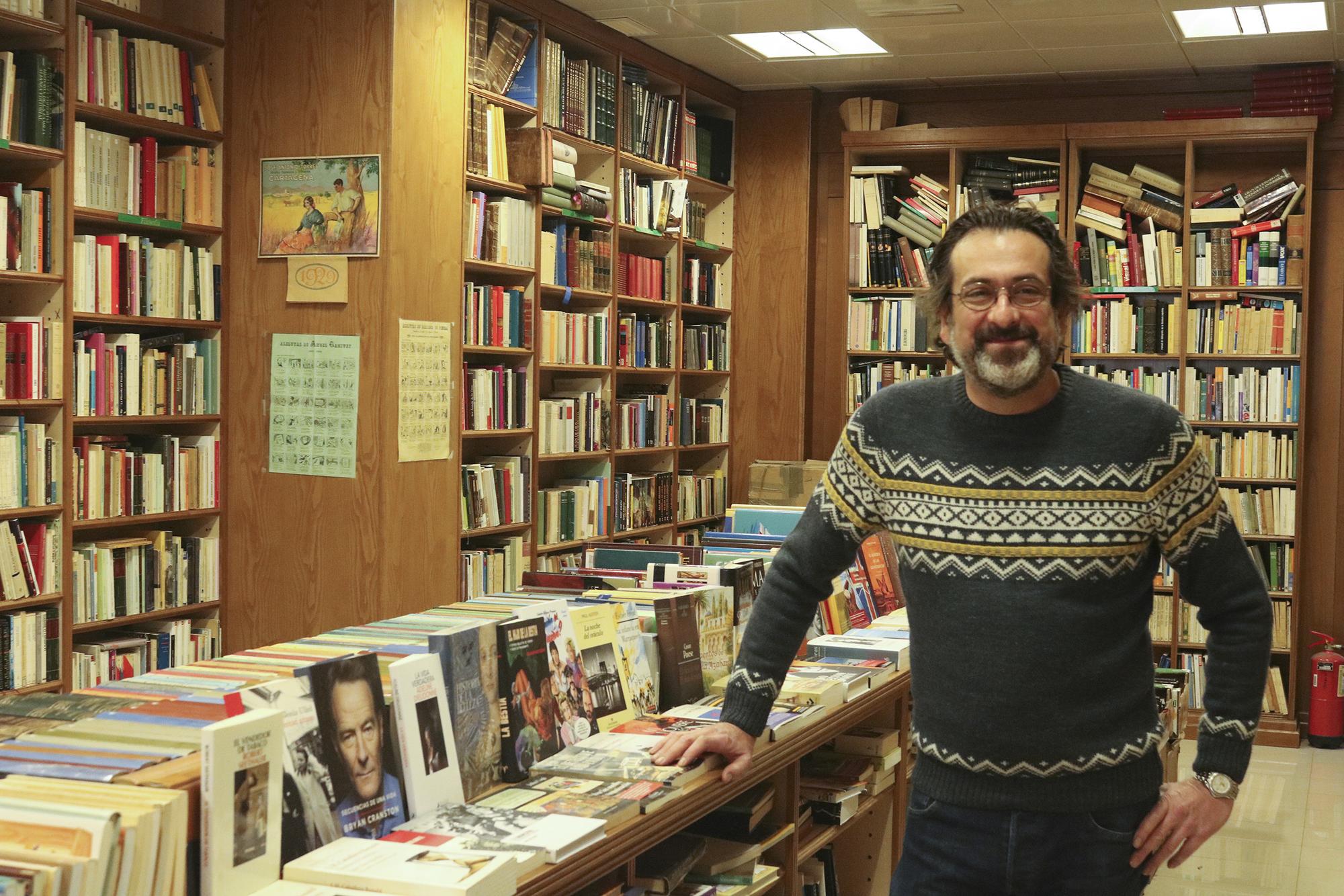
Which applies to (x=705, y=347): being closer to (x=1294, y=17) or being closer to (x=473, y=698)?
(x=1294, y=17)

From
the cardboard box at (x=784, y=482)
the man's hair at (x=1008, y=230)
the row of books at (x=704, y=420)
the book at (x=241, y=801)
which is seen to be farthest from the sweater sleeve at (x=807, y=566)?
the row of books at (x=704, y=420)

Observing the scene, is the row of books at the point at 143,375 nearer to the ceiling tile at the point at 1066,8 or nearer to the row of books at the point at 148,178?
the row of books at the point at 148,178

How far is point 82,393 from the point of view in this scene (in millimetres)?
4266

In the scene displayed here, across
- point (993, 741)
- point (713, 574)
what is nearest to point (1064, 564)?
point (993, 741)

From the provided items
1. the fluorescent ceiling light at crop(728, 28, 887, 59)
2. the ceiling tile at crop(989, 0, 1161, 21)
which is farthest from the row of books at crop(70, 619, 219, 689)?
the ceiling tile at crop(989, 0, 1161, 21)

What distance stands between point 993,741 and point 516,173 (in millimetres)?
3906

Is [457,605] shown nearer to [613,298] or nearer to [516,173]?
[516,173]

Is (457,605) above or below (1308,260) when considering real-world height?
below

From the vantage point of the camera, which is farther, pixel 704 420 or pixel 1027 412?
pixel 704 420

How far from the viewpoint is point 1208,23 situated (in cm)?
568

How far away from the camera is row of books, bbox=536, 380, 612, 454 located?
18.9 ft

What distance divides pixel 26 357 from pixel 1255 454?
5297 mm

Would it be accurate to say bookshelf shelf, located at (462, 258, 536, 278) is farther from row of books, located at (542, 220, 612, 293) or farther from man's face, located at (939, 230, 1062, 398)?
man's face, located at (939, 230, 1062, 398)

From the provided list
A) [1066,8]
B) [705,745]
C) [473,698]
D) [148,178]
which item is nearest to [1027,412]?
[705,745]
